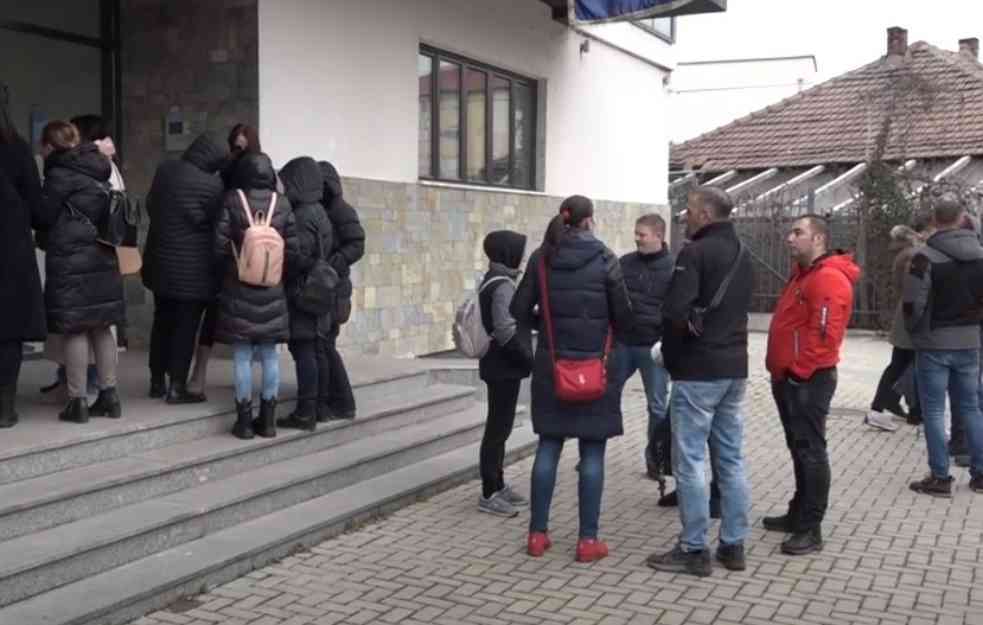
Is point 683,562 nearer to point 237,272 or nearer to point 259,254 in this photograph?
point 259,254

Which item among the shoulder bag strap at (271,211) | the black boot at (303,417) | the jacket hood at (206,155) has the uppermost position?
the jacket hood at (206,155)

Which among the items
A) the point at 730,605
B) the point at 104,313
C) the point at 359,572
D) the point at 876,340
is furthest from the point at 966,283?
the point at 876,340

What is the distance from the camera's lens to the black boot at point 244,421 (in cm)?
621

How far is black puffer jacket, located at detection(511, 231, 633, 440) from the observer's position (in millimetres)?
5305

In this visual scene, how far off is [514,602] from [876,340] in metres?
13.0

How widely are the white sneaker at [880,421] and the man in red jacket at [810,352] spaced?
3825 mm

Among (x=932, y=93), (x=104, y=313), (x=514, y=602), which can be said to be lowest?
(x=514, y=602)

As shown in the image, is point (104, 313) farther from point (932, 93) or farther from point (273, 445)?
point (932, 93)

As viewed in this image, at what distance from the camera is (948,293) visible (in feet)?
22.6

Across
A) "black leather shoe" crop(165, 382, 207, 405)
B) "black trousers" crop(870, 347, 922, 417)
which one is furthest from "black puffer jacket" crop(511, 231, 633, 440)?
"black trousers" crop(870, 347, 922, 417)

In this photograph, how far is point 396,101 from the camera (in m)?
10.2

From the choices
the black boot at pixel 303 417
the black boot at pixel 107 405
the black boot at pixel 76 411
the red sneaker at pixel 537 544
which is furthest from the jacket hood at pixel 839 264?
the black boot at pixel 76 411

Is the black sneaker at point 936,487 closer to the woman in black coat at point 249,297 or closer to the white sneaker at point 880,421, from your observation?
the white sneaker at point 880,421

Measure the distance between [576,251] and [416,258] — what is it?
5.36m
